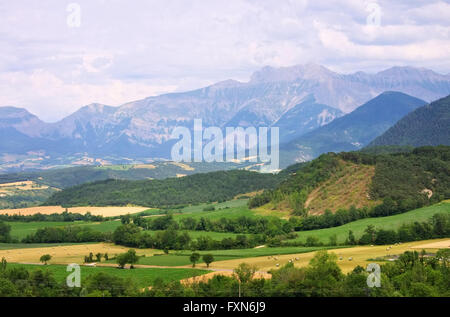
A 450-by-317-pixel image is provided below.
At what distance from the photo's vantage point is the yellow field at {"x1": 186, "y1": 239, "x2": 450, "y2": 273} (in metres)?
95.6

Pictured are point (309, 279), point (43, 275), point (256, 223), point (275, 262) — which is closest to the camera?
point (309, 279)

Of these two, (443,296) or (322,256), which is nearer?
(443,296)

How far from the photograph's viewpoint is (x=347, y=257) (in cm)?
10081

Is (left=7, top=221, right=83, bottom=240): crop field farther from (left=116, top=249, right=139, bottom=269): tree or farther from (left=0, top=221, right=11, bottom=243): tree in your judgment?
(left=116, top=249, right=139, bottom=269): tree

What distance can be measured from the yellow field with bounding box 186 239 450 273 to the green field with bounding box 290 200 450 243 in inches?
601

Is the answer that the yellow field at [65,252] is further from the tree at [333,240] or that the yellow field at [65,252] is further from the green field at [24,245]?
the tree at [333,240]

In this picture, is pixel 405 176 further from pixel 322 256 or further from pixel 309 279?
pixel 309 279

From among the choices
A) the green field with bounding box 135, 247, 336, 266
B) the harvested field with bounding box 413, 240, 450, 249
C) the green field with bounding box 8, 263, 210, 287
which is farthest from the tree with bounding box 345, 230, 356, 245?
the green field with bounding box 8, 263, 210, 287

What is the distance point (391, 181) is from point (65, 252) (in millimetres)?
92225

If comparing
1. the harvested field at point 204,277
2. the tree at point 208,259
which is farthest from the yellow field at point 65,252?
the harvested field at point 204,277
